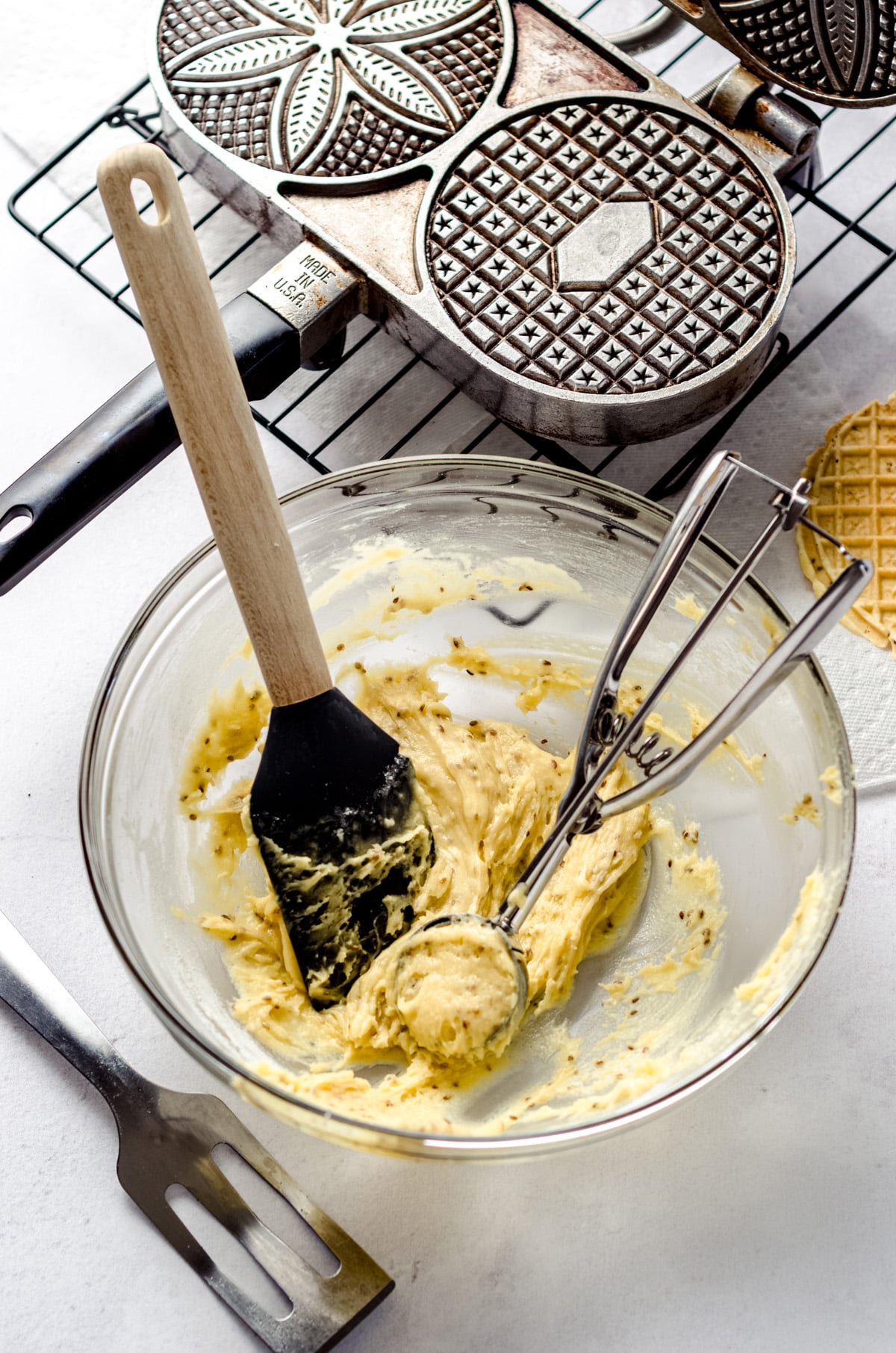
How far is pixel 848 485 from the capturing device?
4.96 ft

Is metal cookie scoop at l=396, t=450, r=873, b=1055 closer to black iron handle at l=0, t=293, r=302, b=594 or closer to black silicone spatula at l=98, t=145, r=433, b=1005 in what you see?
black silicone spatula at l=98, t=145, r=433, b=1005

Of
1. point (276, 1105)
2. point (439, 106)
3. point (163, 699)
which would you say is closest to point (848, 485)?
point (439, 106)

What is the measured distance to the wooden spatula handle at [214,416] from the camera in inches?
32.9

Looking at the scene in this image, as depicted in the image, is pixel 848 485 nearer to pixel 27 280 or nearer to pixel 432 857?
pixel 432 857

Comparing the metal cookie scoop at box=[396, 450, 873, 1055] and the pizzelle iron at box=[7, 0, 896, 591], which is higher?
the pizzelle iron at box=[7, 0, 896, 591]

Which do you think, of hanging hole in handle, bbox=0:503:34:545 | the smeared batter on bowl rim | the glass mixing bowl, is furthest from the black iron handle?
the smeared batter on bowl rim

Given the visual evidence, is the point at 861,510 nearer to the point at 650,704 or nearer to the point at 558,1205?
the point at 650,704

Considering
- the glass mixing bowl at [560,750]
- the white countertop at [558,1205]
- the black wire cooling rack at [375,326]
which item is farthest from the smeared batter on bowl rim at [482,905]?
the black wire cooling rack at [375,326]

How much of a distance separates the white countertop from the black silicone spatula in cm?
26

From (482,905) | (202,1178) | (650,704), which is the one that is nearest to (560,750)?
(482,905)

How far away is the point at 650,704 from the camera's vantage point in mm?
1060

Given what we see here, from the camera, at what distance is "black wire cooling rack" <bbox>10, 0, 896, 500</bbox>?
1536 mm

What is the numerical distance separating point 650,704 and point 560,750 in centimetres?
40

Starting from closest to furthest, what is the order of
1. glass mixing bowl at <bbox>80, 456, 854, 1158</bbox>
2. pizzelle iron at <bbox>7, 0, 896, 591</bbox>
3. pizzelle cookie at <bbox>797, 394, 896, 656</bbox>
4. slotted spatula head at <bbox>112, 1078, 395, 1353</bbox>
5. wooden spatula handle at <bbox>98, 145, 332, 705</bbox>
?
wooden spatula handle at <bbox>98, 145, 332, 705</bbox> → glass mixing bowl at <bbox>80, 456, 854, 1158</bbox> → slotted spatula head at <bbox>112, 1078, 395, 1353</bbox> → pizzelle iron at <bbox>7, 0, 896, 591</bbox> → pizzelle cookie at <bbox>797, 394, 896, 656</bbox>
